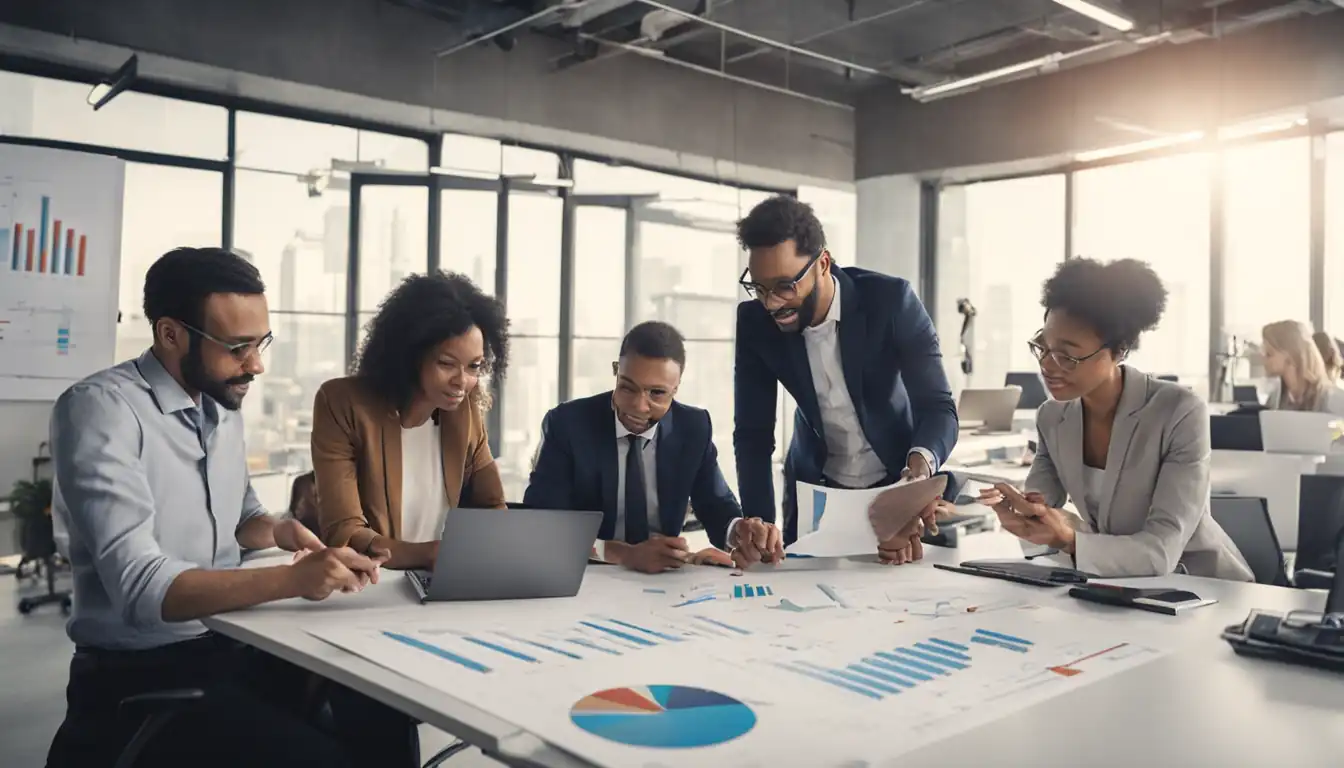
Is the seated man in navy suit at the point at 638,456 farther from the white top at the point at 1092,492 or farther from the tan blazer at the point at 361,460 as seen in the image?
the white top at the point at 1092,492

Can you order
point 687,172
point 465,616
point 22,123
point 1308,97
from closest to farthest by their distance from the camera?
point 465,616 < point 22,123 < point 1308,97 < point 687,172

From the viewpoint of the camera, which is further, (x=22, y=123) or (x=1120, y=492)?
(x=22, y=123)

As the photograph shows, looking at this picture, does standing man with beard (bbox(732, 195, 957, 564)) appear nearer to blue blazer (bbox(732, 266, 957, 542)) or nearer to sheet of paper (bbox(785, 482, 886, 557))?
blue blazer (bbox(732, 266, 957, 542))

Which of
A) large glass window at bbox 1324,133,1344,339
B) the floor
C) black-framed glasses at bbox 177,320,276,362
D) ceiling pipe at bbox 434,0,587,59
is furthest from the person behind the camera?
large glass window at bbox 1324,133,1344,339

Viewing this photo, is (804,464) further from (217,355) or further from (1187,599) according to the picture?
(217,355)

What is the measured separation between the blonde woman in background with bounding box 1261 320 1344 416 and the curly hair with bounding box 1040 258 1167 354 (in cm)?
356

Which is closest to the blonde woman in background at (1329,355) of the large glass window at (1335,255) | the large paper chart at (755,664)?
the large glass window at (1335,255)

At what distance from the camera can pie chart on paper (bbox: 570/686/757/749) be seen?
47.1 inches

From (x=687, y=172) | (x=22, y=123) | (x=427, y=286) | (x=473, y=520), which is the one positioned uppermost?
(x=687, y=172)

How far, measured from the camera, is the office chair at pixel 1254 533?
2.75 m

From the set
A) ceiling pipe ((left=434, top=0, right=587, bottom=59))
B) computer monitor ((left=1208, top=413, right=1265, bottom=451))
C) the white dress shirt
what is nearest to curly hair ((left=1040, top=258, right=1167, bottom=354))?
the white dress shirt

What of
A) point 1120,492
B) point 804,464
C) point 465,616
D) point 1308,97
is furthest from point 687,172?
point 465,616

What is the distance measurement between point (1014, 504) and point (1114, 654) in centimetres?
62

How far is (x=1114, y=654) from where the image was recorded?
1.58m
